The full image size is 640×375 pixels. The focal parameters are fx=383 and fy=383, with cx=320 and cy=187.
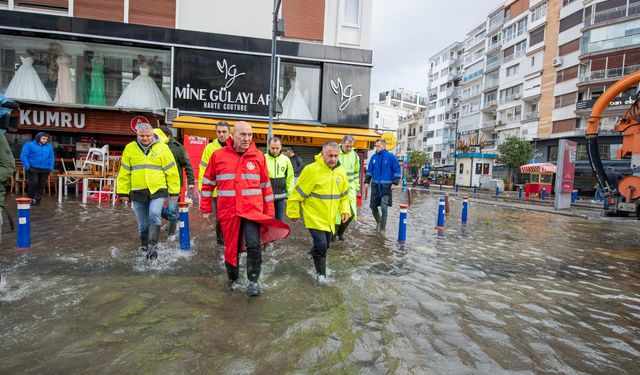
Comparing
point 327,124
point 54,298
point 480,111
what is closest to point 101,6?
point 327,124

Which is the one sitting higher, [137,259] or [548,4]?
[548,4]

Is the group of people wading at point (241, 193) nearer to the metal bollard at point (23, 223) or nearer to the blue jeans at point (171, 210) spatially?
the blue jeans at point (171, 210)

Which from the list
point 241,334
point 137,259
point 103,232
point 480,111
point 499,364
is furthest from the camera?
point 480,111

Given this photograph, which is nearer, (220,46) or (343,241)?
(343,241)

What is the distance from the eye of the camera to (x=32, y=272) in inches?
187

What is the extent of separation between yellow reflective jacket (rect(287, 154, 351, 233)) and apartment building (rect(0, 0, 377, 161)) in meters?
9.67

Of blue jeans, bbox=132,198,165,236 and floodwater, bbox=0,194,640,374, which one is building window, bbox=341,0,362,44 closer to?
floodwater, bbox=0,194,640,374


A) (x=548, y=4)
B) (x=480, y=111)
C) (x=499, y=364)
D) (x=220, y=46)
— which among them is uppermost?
(x=548, y=4)

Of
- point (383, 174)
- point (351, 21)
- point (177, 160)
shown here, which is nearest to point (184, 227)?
point (177, 160)

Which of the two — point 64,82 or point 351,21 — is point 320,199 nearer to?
point 351,21

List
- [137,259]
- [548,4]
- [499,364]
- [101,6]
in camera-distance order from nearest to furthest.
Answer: [499,364]
[137,259]
[101,6]
[548,4]

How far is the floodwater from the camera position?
2924mm

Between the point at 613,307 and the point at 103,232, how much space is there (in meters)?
8.11

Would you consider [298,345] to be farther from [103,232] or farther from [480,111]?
[480,111]
